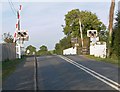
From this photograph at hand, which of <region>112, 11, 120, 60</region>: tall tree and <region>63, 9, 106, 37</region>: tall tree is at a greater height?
<region>63, 9, 106, 37</region>: tall tree

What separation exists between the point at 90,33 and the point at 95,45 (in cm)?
197

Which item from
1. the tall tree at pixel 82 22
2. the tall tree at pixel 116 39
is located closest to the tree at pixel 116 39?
the tall tree at pixel 116 39

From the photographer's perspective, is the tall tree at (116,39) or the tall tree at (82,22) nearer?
the tall tree at (116,39)

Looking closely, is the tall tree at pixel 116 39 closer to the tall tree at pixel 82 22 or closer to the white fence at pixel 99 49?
the white fence at pixel 99 49

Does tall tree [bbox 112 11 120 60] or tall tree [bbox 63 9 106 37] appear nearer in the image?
tall tree [bbox 112 11 120 60]

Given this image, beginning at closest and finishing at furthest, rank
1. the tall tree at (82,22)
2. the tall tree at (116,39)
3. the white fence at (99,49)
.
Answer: the tall tree at (116,39) → the white fence at (99,49) → the tall tree at (82,22)

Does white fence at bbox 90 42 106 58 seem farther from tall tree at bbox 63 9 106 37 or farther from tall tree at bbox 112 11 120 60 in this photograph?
tall tree at bbox 63 9 106 37

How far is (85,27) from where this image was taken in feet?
333

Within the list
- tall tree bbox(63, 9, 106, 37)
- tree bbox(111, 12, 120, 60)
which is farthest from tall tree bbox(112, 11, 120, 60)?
tall tree bbox(63, 9, 106, 37)

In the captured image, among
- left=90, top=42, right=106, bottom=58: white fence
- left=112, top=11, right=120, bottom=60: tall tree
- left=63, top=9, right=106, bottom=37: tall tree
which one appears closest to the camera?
left=112, top=11, right=120, bottom=60: tall tree

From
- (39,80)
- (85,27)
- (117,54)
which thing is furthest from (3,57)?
(85,27)

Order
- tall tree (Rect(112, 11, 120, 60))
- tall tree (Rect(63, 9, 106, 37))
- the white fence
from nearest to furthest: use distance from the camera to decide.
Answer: tall tree (Rect(112, 11, 120, 60))
the white fence
tall tree (Rect(63, 9, 106, 37))

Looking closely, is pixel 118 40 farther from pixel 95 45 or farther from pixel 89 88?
pixel 89 88

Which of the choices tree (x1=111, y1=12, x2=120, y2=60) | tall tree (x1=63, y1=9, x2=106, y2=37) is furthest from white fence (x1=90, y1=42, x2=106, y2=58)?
tall tree (x1=63, y1=9, x2=106, y2=37)
